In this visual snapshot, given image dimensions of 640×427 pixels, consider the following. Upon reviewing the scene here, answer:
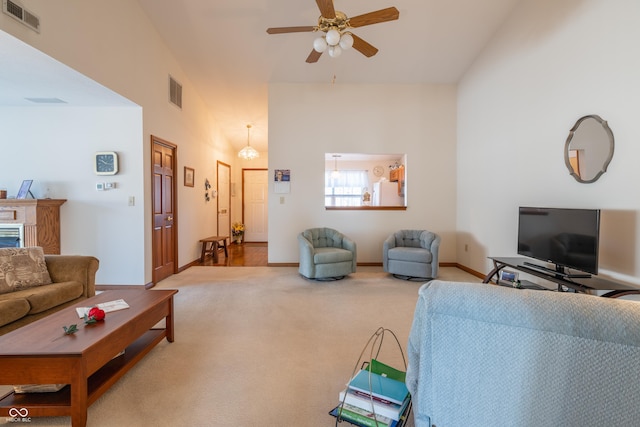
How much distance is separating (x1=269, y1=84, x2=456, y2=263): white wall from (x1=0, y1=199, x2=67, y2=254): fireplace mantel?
2982 millimetres

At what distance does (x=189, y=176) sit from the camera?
5246 mm

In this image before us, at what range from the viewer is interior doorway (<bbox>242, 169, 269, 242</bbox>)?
842 cm

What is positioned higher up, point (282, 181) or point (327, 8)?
point (327, 8)

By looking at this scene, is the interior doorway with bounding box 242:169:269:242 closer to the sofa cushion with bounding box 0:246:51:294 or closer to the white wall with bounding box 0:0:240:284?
→ the white wall with bounding box 0:0:240:284

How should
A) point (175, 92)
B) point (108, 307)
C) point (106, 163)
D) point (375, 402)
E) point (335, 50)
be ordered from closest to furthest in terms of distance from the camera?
point (375, 402)
point (108, 307)
point (335, 50)
point (106, 163)
point (175, 92)

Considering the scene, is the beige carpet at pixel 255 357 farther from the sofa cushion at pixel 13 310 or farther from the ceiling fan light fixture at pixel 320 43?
the ceiling fan light fixture at pixel 320 43

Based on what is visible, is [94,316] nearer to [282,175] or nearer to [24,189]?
[24,189]

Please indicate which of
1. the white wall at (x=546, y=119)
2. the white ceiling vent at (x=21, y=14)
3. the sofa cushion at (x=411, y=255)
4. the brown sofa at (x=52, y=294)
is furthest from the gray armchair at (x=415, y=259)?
the white ceiling vent at (x=21, y=14)

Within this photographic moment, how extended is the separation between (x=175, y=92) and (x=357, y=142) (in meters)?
3.13

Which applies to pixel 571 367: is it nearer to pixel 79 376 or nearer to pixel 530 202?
pixel 79 376

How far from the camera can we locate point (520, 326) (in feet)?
2.87

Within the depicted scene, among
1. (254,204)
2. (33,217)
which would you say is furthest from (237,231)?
(33,217)

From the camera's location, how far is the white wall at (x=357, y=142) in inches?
207

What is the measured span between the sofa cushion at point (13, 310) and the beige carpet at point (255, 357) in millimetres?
955
